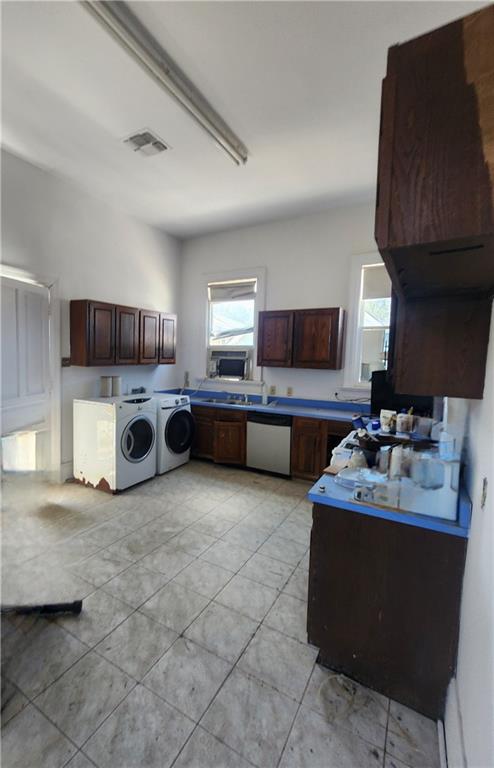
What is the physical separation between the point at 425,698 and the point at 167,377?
454 centimetres

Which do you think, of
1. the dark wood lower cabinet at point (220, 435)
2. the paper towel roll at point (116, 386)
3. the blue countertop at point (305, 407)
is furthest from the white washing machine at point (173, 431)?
the paper towel roll at point (116, 386)

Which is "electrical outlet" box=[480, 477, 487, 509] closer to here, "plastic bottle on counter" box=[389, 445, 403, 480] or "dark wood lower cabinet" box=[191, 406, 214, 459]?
"plastic bottle on counter" box=[389, 445, 403, 480]

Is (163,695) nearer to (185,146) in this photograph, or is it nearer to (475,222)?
(475,222)

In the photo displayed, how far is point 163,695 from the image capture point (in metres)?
1.47

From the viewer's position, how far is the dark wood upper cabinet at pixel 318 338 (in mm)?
3914

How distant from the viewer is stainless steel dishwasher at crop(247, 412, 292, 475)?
396 cm

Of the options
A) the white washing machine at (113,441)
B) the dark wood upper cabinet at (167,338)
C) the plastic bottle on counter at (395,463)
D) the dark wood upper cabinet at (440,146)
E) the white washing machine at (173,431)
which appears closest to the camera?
the dark wood upper cabinet at (440,146)

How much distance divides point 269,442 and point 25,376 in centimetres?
276

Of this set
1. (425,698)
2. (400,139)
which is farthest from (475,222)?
(425,698)

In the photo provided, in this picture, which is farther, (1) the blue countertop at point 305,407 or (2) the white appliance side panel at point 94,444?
(1) the blue countertop at point 305,407

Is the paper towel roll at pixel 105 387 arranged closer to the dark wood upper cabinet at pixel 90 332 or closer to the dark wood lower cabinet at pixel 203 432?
the dark wood upper cabinet at pixel 90 332

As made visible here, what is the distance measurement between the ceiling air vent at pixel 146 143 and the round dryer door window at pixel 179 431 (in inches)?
110

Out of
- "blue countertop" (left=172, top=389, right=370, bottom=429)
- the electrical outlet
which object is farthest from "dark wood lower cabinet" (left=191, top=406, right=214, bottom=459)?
the electrical outlet

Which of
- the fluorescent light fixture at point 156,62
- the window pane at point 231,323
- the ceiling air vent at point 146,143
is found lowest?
the window pane at point 231,323
